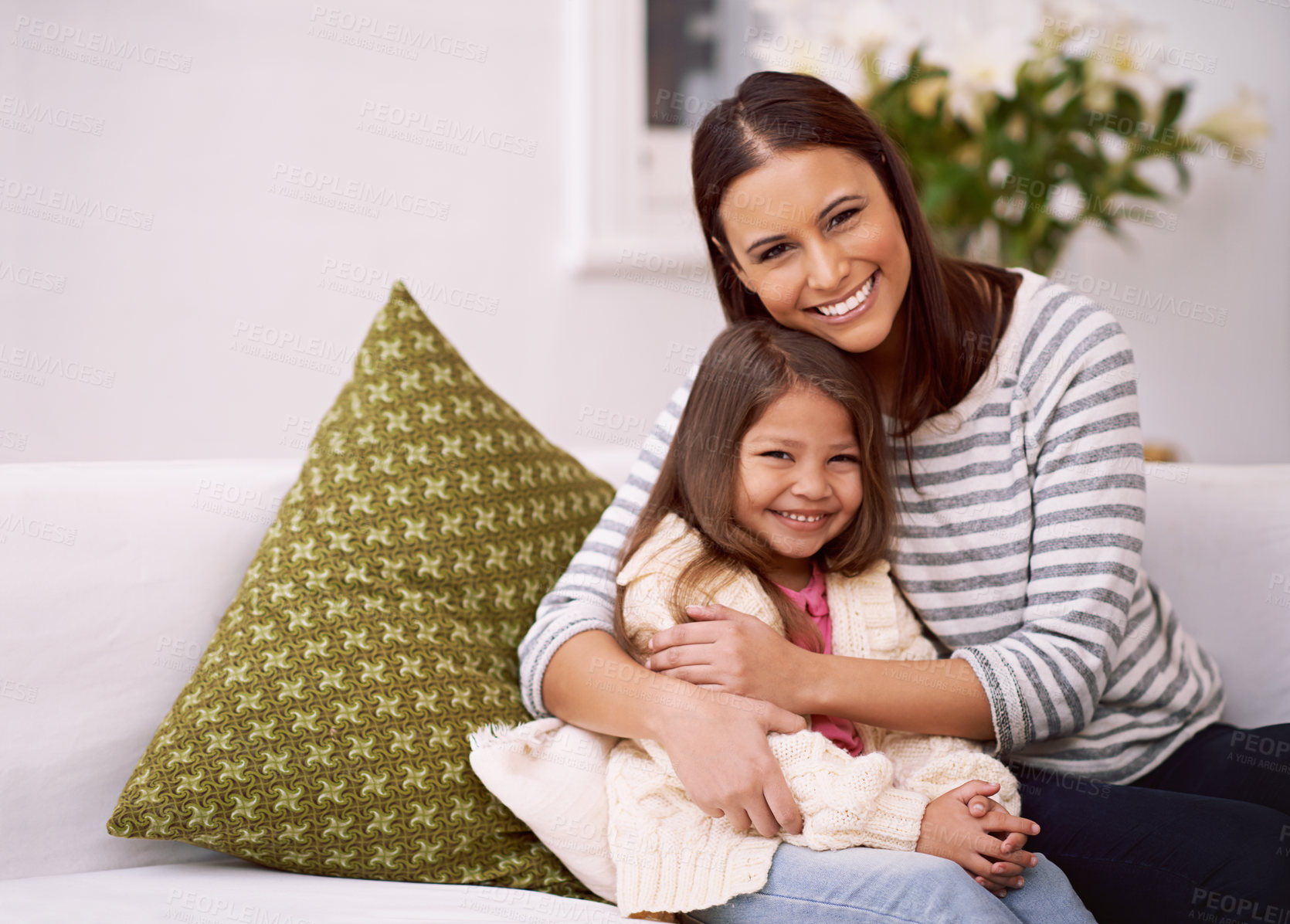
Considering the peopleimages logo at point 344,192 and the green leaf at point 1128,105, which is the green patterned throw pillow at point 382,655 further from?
the green leaf at point 1128,105

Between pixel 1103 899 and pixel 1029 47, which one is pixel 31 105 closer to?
pixel 1029 47

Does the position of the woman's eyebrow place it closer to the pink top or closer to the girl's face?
the girl's face

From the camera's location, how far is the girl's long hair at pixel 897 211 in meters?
1.22

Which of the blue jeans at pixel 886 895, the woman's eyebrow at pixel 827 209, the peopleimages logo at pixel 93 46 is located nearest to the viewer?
the blue jeans at pixel 886 895

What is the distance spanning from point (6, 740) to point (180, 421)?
127 centimetres

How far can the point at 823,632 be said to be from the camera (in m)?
1.30

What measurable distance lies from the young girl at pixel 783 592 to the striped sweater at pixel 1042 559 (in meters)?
0.05

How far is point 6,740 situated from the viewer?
3.93ft

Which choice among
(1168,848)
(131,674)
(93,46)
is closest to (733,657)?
(1168,848)

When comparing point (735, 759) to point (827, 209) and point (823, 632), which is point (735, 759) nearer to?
point (823, 632)

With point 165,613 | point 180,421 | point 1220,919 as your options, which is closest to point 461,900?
point 165,613

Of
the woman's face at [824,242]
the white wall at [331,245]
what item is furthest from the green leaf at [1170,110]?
the woman's face at [824,242]

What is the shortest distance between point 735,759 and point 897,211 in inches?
26.4

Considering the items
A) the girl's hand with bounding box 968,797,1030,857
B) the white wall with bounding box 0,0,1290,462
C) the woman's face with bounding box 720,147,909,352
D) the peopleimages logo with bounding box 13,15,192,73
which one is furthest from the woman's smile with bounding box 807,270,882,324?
the peopleimages logo with bounding box 13,15,192,73
